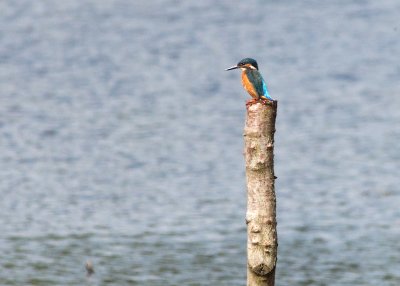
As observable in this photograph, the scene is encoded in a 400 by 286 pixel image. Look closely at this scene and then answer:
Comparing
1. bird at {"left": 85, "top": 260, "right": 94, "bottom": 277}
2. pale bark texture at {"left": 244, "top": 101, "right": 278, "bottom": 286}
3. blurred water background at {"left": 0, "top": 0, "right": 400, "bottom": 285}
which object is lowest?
pale bark texture at {"left": 244, "top": 101, "right": 278, "bottom": 286}

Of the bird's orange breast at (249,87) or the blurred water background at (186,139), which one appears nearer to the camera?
the bird's orange breast at (249,87)

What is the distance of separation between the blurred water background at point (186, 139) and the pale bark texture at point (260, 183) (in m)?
9.75

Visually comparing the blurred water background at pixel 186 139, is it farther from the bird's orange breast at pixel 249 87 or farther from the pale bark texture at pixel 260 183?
the pale bark texture at pixel 260 183

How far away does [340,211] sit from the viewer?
28.2 m

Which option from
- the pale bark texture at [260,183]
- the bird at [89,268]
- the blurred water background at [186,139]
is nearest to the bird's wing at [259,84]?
the pale bark texture at [260,183]

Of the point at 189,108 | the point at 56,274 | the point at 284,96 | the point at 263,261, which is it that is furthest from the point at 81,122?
the point at 263,261

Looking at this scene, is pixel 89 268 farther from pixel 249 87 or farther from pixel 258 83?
pixel 258 83

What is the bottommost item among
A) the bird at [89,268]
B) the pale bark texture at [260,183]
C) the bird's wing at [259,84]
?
the pale bark texture at [260,183]

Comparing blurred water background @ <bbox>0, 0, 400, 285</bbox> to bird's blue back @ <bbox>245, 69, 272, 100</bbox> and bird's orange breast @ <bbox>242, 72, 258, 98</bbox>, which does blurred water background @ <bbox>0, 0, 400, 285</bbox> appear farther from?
bird's blue back @ <bbox>245, 69, 272, 100</bbox>

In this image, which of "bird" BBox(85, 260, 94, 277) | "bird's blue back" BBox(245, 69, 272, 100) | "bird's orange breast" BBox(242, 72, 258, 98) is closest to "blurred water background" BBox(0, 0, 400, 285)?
"bird" BBox(85, 260, 94, 277)

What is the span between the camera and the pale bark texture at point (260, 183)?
13273 millimetres

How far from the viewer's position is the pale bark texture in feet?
43.5

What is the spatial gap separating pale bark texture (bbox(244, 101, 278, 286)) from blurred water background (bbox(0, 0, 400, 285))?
384 inches

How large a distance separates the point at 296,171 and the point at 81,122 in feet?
27.0
